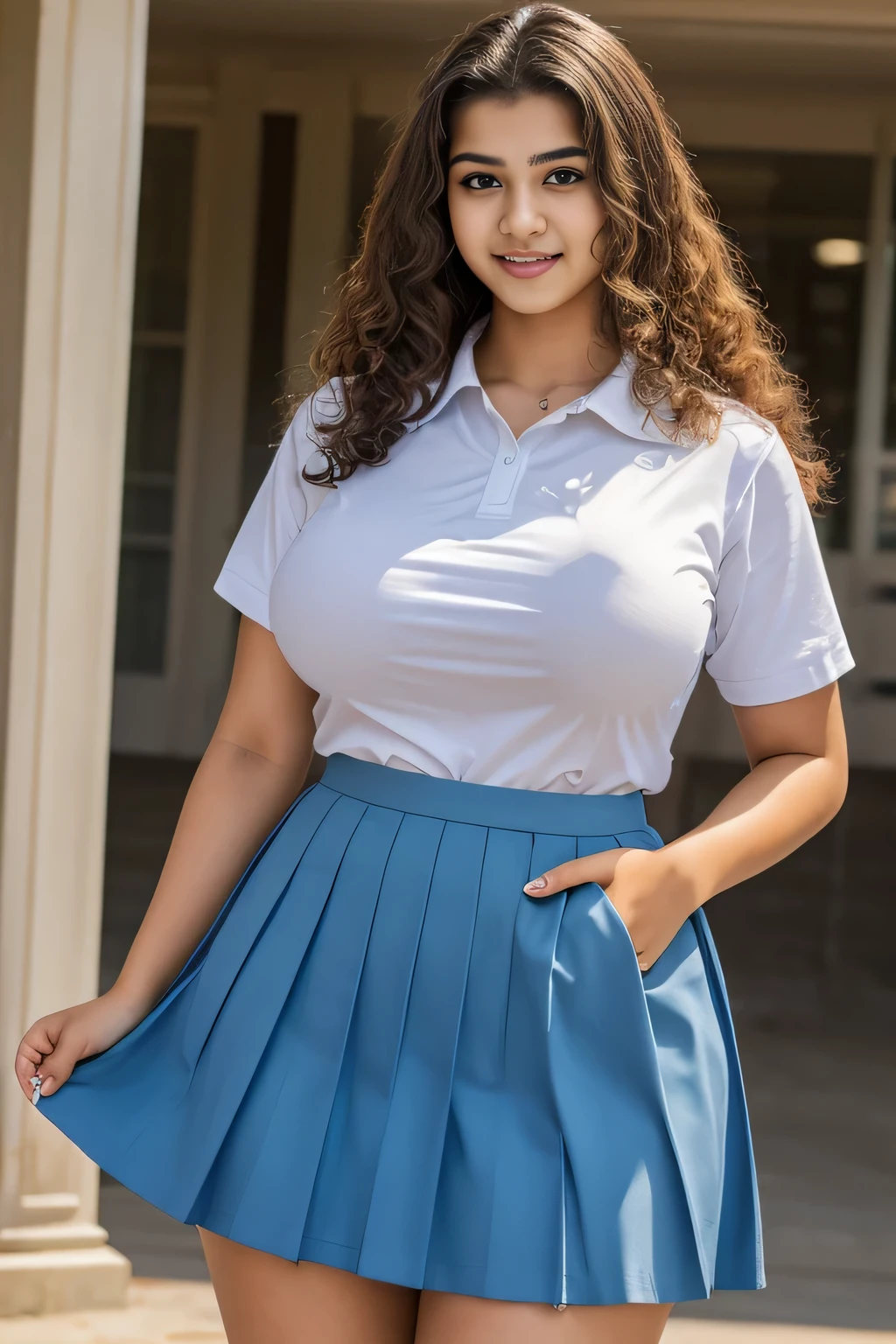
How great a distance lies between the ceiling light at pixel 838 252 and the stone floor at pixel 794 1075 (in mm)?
2843

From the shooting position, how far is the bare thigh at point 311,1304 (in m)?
1.22

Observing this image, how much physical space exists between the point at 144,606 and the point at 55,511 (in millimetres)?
5210

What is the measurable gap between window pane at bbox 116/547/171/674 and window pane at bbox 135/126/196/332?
1181 millimetres

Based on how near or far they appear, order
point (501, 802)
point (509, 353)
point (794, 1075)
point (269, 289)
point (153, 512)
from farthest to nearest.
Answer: point (153, 512)
point (269, 289)
point (794, 1075)
point (509, 353)
point (501, 802)

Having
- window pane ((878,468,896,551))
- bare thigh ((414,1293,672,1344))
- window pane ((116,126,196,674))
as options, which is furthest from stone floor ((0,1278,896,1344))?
window pane ((878,468,896,551))

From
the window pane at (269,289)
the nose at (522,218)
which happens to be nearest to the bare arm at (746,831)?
the nose at (522,218)

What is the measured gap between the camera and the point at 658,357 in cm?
136

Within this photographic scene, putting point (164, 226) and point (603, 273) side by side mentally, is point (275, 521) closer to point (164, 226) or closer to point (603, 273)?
point (603, 273)

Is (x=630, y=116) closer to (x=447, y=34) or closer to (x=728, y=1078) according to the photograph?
(x=728, y=1078)

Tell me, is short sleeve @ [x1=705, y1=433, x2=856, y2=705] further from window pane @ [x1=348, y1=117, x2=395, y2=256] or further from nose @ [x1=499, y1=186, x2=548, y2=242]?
window pane @ [x1=348, y1=117, x2=395, y2=256]

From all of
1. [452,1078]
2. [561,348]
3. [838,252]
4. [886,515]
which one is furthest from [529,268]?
[838,252]

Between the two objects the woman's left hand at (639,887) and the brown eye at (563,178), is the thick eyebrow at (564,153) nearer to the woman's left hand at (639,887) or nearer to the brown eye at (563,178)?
the brown eye at (563,178)

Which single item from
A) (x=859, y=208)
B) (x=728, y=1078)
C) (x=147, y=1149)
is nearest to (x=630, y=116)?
(x=728, y=1078)

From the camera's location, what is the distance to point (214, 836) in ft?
4.62
